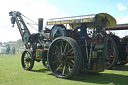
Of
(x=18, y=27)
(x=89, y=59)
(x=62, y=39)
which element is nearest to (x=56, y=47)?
(x=62, y=39)

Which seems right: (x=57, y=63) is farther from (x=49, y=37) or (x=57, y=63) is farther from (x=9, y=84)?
(x=9, y=84)

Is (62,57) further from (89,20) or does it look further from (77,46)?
(89,20)

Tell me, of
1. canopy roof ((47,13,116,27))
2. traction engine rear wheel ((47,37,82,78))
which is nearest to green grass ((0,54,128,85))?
traction engine rear wheel ((47,37,82,78))

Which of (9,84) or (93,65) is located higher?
(93,65)

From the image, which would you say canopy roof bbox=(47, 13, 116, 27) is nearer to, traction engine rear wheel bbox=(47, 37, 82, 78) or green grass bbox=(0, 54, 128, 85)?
traction engine rear wheel bbox=(47, 37, 82, 78)

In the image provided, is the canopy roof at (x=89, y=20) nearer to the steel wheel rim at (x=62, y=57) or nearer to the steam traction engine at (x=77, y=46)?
the steam traction engine at (x=77, y=46)

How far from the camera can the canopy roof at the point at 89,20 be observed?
21.5 ft

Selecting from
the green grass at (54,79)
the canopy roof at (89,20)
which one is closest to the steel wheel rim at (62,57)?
the green grass at (54,79)

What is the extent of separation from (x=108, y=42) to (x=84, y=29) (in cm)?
135

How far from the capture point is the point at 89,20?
6.52 meters

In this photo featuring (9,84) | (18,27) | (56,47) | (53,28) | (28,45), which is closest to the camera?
(9,84)

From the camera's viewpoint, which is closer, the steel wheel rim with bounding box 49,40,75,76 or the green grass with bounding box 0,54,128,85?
the green grass with bounding box 0,54,128,85

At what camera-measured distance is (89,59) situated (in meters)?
6.54

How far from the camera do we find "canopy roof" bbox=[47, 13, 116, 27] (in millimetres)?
6545
